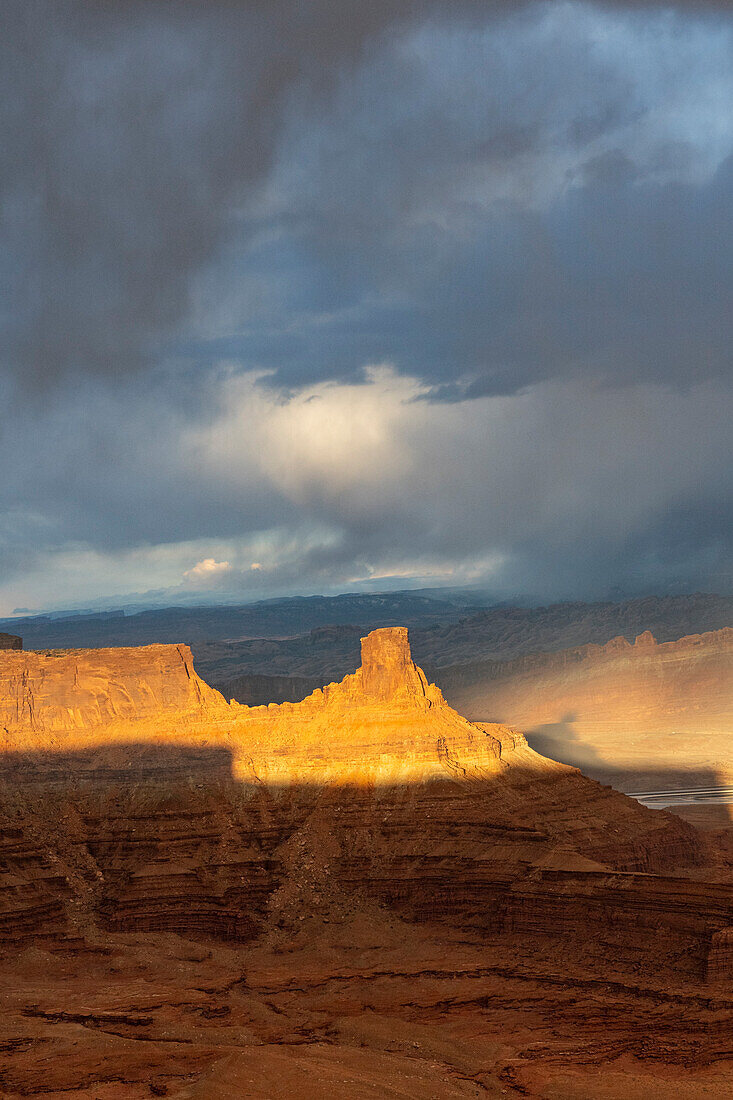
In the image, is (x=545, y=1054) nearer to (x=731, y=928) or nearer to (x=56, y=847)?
(x=731, y=928)

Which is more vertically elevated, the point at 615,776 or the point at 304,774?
the point at 304,774

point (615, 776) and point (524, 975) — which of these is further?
point (615, 776)

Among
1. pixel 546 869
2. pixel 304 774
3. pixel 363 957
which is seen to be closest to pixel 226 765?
pixel 304 774

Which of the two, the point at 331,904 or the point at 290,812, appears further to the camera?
the point at 290,812

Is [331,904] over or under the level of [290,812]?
under

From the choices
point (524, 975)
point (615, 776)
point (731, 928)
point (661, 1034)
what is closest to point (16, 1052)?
point (524, 975)

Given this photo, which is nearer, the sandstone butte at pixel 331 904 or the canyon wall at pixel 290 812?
the sandstone butte at pixel 331 904

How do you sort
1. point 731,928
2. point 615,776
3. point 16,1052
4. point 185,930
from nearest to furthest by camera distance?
point 16,1052
point 731,928
point 185,930
point 615,776

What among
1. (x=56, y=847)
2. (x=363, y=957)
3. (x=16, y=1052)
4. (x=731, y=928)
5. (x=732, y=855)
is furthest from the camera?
(x=732, y=855)
